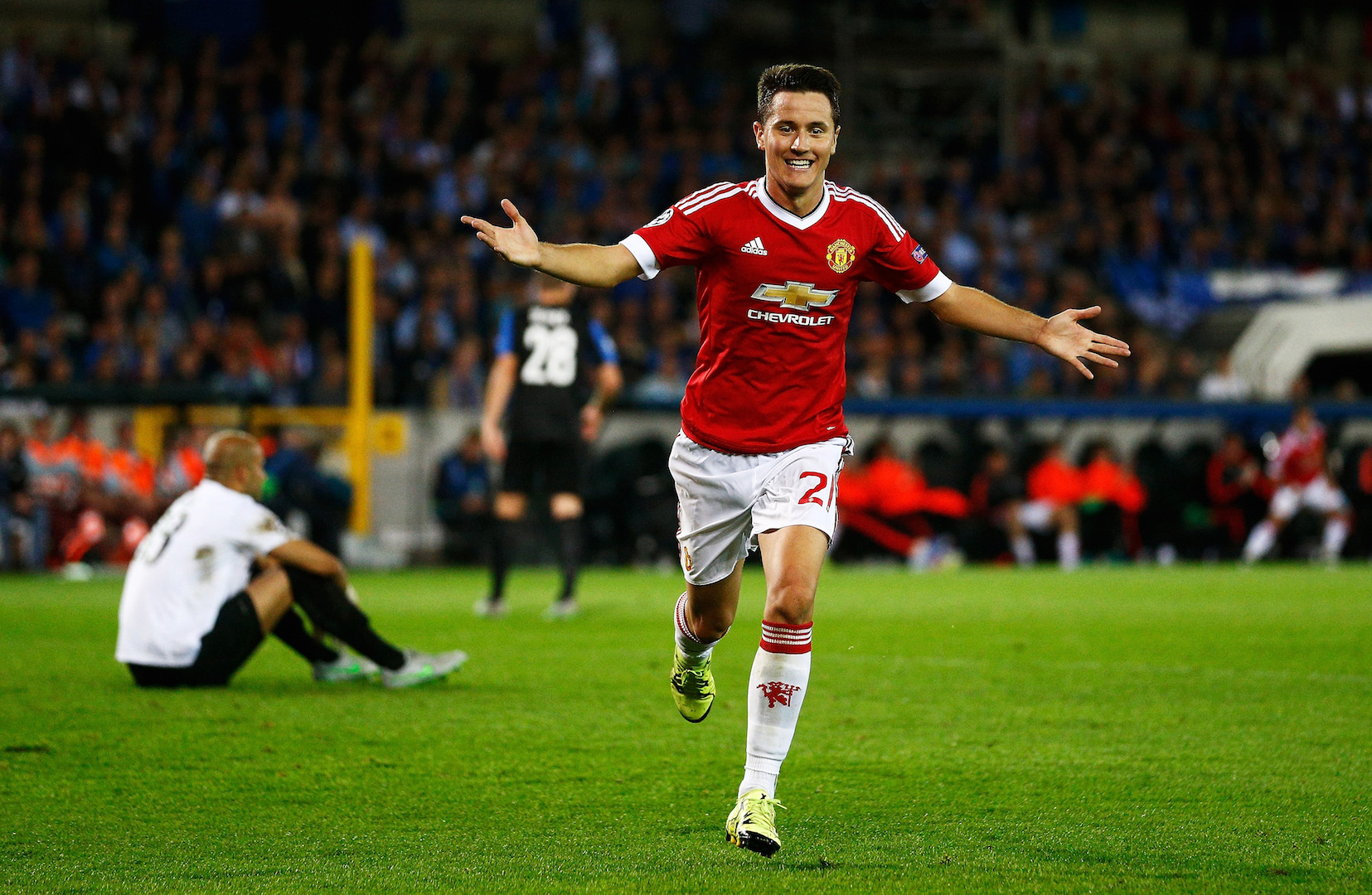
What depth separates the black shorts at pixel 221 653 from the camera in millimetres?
7043

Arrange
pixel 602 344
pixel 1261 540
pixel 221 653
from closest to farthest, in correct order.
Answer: pixel 221 653 < pixel 602 344 < pixel 1261 540

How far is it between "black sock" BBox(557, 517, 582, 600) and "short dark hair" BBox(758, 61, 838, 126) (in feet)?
21.3

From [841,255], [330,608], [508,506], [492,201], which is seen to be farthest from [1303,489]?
[841,255]

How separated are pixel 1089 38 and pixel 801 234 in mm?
27716

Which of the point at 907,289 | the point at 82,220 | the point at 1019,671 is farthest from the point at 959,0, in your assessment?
the point at 907,289

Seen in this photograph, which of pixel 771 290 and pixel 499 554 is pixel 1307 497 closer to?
pixel 499 554

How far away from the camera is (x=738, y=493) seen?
5.23 metres

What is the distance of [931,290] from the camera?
5398 millimetres

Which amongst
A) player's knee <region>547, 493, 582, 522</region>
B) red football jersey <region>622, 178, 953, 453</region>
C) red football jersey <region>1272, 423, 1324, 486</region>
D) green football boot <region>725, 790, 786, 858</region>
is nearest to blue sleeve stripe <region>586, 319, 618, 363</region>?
player's knee <region>547, 493, 582, 522</region>

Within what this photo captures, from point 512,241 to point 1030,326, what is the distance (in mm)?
1746

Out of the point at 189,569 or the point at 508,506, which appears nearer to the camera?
the point at 189,569

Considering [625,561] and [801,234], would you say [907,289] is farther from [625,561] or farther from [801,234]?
[625,561]

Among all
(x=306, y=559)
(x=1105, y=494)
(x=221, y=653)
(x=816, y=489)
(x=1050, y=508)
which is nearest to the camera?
(x=816, y=489)

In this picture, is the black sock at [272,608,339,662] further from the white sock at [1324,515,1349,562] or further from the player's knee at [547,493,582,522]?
the white sock at [1324,515,1349,562]
